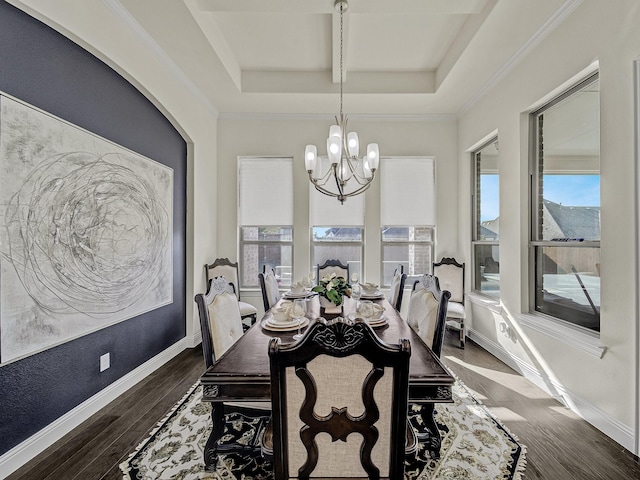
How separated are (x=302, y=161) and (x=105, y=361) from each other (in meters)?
3.42

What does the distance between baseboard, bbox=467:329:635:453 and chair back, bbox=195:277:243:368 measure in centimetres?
262

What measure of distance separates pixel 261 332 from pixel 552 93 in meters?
3.22

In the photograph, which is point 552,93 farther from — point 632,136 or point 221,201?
point 221,201

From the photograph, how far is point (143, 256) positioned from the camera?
121 inches

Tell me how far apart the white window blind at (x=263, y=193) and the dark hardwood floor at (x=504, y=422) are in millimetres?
2367

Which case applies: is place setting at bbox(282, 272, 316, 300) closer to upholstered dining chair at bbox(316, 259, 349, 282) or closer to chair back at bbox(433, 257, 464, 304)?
upholstered dining chair at bbox(316, 259, 349, 282)

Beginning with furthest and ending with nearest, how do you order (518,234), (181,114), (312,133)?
→ (312,133) → (181,114) → (518,234)

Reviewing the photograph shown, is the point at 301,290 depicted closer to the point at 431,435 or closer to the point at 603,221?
the point at 431,435

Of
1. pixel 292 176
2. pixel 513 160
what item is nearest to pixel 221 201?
pixel 292 176

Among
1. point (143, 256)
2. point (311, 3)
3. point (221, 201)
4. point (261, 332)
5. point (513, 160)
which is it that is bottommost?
point (261, 332)

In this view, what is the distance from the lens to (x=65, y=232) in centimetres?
221

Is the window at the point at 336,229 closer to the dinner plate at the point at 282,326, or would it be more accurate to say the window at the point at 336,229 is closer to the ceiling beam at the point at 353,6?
the ceiling beam at the point at 353,6

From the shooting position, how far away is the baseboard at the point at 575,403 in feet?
6.85

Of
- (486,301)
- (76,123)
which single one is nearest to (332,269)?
(486,301)
